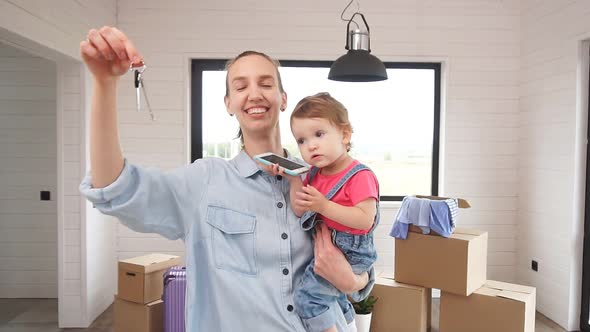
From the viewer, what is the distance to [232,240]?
1.08 meters

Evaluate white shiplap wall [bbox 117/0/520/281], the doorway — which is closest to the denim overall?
the doorway

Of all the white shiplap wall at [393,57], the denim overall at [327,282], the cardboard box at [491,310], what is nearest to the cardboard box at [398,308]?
the cardboard box at [491,310]

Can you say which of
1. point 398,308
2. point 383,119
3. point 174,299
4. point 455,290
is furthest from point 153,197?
point 383,119

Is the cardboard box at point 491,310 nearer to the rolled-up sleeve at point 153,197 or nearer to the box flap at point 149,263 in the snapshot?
the box flap at point 149,263

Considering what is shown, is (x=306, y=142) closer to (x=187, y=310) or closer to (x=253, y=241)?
(x=253, y=241)

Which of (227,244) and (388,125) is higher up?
(388,125)

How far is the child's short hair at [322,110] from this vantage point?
53.9 inches

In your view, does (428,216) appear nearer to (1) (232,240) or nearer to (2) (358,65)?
(2) (358,65)

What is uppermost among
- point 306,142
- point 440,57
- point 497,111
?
point 440,57

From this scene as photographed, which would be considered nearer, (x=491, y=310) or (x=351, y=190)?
(x=351, y=190)

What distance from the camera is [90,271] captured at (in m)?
4.02

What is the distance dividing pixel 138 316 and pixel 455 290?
2.40m

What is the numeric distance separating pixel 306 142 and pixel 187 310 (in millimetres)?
577

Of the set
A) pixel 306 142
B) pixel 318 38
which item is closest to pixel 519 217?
pixel 318 38
